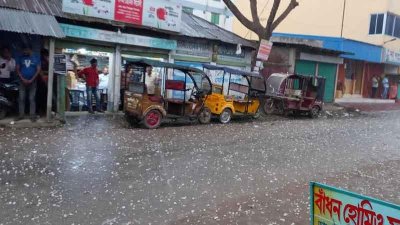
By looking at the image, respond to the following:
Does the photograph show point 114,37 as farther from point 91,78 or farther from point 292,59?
point 292,59

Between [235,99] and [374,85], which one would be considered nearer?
[235,99]

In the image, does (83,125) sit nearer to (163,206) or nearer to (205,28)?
(163,206)

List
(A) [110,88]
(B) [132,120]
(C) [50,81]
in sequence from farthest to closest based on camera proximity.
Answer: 1. (A) [110,88]
2. (B) [132,120]
3. (C) [50,81]

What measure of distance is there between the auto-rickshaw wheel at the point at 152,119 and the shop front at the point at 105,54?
4.32 feet

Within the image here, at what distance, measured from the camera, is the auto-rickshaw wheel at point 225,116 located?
13.8m

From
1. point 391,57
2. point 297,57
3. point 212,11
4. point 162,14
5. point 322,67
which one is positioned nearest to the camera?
point 162,14

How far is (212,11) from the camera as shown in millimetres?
44812

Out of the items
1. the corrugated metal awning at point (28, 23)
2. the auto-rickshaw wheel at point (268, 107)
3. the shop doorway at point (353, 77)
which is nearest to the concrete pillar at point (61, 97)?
the corrugated metal awning at point (28, 23)

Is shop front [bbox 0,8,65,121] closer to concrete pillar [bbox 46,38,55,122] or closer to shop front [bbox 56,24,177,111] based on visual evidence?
concrete pillar [bbox 46,38,55,122]

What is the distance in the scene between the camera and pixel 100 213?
5148mm

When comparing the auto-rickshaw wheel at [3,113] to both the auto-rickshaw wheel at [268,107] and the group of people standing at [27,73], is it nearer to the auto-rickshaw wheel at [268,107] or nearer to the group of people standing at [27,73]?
the group of people standing at [27,73]

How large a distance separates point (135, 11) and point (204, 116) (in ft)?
13.2

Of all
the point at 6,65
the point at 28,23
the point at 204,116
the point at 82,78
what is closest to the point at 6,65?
the point at 6,65

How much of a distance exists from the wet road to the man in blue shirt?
1.00 meters
